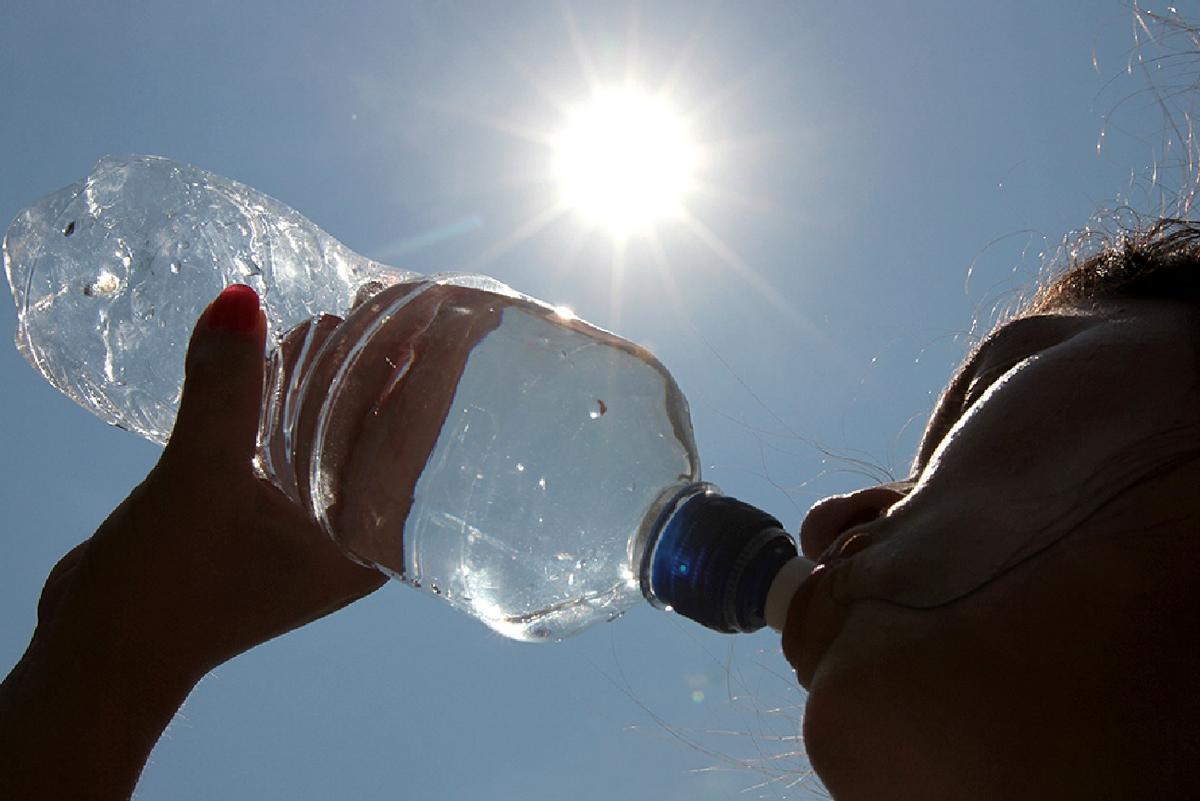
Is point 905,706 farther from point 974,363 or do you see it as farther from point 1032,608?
point 974,363

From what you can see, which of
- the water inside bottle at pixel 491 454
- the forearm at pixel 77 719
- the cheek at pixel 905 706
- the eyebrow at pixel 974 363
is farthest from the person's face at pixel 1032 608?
the forearm at pixel 77 719

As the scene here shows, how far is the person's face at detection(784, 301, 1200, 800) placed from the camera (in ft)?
3.01

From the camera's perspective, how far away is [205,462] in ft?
5.08

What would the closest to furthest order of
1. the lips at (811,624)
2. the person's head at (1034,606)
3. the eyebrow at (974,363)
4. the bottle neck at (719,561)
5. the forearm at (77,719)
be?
1. the person's head at (1034,606)
2. the lips at (811,624)
3. the bottle neck at (719,561)
4. the forearm at (77,719)
5. the eyebrow at (974,363)

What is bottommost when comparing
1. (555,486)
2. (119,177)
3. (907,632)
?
(907,632)

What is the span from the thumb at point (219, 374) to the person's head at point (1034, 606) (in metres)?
1.02

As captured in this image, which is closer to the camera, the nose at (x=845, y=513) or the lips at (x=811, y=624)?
the lips at (x=811, y=624)

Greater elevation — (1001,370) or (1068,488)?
(1001,370)

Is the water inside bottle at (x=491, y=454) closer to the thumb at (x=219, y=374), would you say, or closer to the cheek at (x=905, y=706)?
the thumb at (x=219, y=374)

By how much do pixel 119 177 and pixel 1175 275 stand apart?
9.26ft

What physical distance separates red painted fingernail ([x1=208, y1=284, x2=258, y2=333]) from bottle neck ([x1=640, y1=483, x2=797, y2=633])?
826 millimetres

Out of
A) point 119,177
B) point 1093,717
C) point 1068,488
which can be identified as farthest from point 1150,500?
point 119,177

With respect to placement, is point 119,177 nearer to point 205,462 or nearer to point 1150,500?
point 205,462

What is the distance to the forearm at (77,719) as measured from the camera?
1.36 meters
